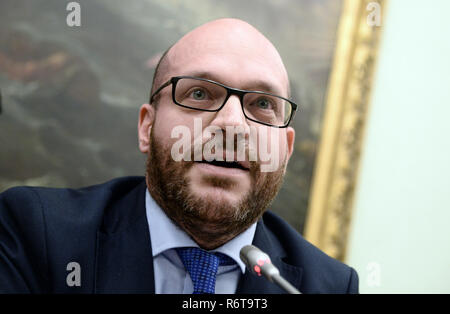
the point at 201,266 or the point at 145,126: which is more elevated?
the point at 145,126

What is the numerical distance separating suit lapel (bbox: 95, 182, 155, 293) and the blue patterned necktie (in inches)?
4.3

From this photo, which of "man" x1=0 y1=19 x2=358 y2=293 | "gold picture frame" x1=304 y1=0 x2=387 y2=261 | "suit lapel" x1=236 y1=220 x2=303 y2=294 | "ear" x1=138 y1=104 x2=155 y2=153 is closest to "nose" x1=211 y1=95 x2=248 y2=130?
"man" x1=0 y1=19 x2=358 y2=293

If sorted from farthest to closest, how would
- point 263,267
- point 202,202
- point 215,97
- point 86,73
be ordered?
point 86,73 < point 215,97 < point 202,202 < point 263,267

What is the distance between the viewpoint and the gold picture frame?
1809mm

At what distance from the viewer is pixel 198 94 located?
4.10 ft

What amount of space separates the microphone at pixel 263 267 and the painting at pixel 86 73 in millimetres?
836

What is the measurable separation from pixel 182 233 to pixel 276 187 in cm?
35

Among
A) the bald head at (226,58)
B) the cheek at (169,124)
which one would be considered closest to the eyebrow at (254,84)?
A: the bald head at (226,58)

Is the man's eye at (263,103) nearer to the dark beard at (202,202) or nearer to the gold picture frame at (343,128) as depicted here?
the dark beard at (202,202)

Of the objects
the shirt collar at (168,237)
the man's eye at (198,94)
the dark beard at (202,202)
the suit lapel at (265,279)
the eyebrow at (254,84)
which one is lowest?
the suit lapel at (265,279)

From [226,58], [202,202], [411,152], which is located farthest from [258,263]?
[411,152]

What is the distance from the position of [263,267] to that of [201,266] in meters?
0.34

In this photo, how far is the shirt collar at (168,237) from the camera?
123cm

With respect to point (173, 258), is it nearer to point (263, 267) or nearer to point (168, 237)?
point (168, 237)
